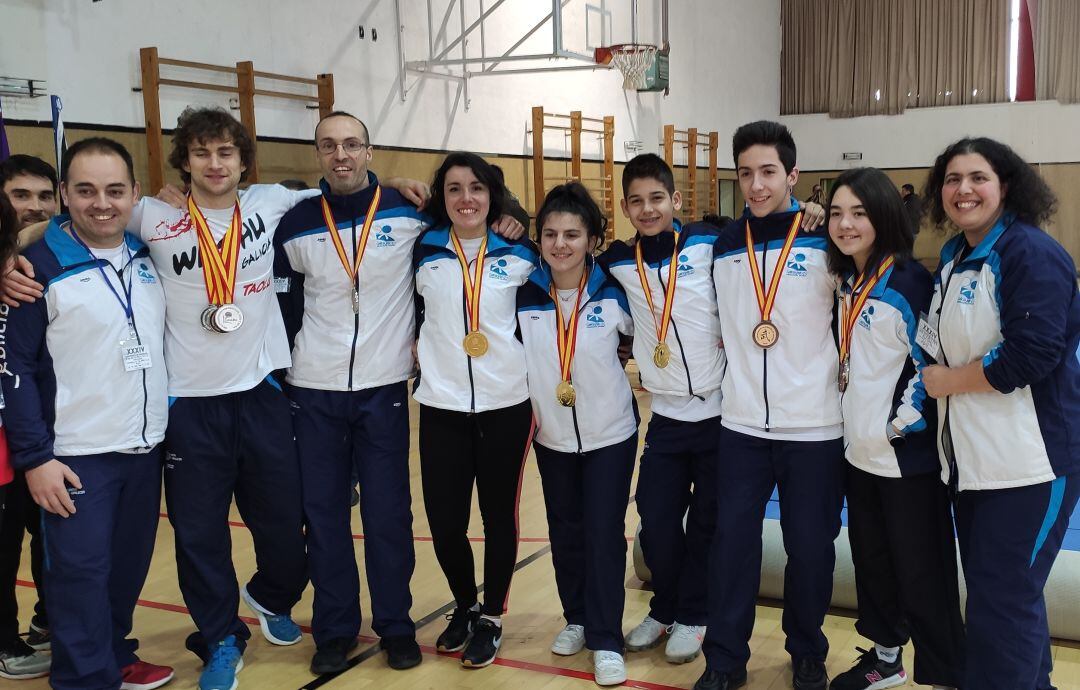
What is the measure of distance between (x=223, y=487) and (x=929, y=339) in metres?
2.27

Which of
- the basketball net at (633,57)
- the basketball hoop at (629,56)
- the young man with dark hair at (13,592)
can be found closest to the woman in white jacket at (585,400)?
the young man with dark hair at (13,592)

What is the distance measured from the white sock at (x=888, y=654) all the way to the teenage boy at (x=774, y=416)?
191mm

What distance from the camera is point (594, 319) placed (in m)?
3.25

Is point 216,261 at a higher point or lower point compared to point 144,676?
higher

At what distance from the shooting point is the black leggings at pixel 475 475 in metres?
3.24

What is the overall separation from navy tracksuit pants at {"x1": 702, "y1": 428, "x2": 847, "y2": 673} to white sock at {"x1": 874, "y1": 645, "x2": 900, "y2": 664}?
179mm

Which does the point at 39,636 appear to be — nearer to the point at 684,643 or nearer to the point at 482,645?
the point at 482,645

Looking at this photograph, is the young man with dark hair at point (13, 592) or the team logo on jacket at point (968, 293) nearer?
the team logo on jacket at point (968, 293)

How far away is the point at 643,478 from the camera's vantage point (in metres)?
3.31

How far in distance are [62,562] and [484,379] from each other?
1.40 meters

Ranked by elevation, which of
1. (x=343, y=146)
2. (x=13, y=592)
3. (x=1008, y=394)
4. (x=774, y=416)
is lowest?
(x=13, y=592)

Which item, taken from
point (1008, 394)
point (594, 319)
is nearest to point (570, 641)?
point (594, 319)

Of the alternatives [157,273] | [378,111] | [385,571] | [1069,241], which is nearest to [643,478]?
[385,571]

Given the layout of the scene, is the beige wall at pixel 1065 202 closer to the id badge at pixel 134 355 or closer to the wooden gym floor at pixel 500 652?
the wooden gym floor at pixel 500 652
